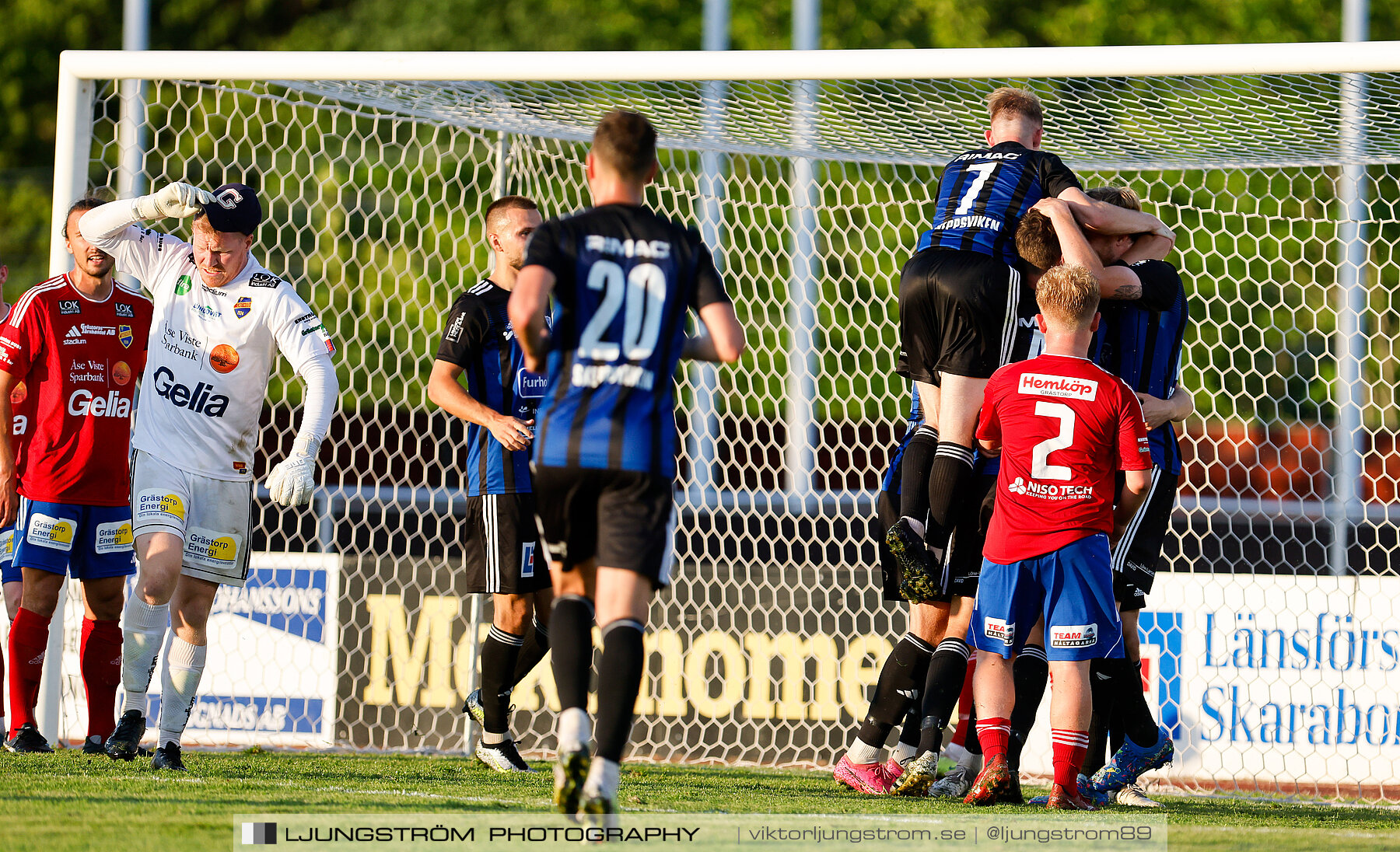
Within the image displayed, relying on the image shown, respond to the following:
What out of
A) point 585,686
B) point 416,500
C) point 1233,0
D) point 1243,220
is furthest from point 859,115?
point 1233,0

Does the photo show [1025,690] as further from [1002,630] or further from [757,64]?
[757,64]

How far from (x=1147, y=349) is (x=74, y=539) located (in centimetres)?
395

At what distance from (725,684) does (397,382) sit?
1167 centimetres

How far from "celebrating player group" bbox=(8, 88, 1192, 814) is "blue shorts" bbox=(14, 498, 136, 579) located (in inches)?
0.5

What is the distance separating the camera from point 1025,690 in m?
4.48

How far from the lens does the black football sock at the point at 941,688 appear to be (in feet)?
14.8

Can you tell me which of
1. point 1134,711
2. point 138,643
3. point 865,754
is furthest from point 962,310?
point 138,643

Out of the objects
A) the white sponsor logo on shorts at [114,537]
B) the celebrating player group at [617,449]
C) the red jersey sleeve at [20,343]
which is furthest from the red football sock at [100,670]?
the red jersey sleeve at [20,343]

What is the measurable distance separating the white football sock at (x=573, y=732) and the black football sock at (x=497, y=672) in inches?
86.5

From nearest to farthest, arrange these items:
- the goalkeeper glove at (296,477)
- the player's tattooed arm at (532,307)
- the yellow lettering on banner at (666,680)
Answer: the player's tattooed arm at (532,307)
the goalkeeper glove at (296,477)
the yellow lettering on banner at (666,680)

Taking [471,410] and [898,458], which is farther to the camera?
[471,410]

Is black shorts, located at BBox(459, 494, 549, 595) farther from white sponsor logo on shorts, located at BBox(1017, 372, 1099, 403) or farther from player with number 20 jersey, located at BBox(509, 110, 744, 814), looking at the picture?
white sponsor logo on shorts, located at BBox(1017, 372, 1099, 403)

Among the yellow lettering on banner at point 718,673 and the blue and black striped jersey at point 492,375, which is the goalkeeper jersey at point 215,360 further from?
the yellow lettering on banner at point 718,673

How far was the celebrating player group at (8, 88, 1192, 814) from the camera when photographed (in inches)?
135
